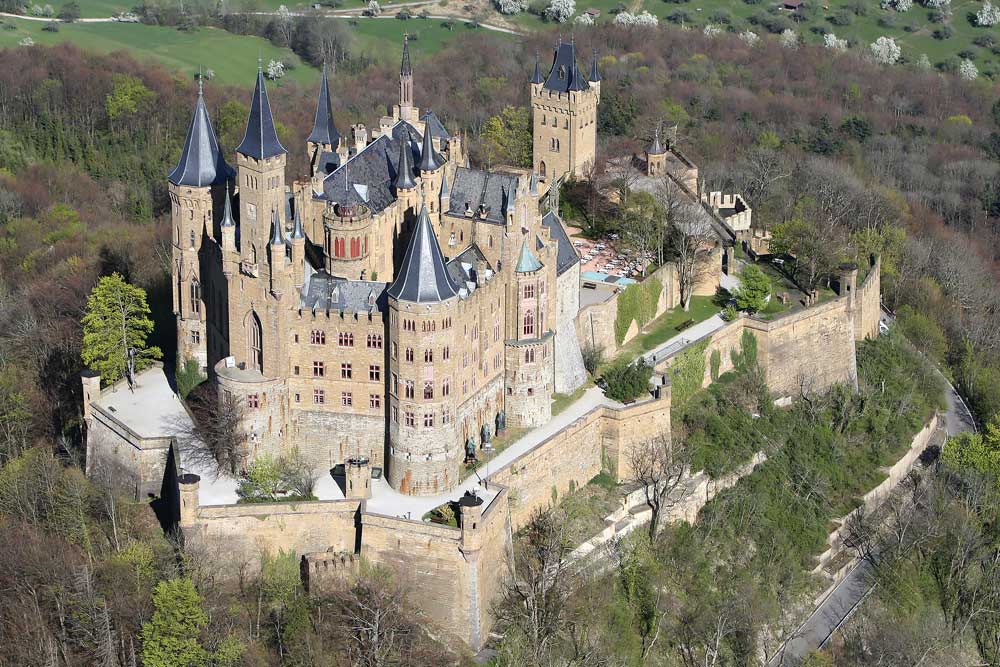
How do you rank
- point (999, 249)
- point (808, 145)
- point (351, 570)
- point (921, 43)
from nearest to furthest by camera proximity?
1. point (351, 570)
2. point (999, 249)
3. point (808, 145)
4. point (921, 43)

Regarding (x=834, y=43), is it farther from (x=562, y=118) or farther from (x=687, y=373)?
(x=687, y=373)

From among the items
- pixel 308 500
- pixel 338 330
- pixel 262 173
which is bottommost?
pixel 308 500

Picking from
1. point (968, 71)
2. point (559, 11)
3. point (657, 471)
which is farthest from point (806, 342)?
point (559, 11)

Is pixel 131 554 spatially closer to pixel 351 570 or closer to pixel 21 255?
pixel 351 570

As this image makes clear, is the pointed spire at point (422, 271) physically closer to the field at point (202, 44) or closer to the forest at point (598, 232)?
the forest at point (598, 232)

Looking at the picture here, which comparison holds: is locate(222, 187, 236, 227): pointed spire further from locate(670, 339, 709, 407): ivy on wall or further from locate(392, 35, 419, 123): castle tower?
locate(670, 339, 709, 407): ivy on wall

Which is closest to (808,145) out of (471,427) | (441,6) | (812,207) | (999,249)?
(999,249)
